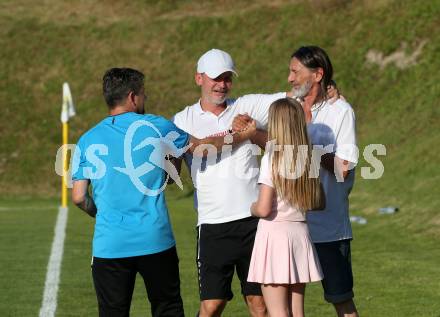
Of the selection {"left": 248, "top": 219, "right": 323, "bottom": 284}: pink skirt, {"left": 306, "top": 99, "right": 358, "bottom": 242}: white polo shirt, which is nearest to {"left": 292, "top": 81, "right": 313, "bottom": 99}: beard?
{"left": 306, "top": 99, "right": 358, "bottom": 242}: white polo shirt

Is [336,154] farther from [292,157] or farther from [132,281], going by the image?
[132,281]

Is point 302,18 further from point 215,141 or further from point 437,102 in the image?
point 215,141

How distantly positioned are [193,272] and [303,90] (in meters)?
7.10

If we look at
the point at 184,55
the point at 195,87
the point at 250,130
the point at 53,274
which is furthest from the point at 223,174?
the point at 184,55

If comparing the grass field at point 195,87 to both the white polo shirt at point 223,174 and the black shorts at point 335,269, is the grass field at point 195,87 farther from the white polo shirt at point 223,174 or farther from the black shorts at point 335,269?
the black shorts at point 335,269

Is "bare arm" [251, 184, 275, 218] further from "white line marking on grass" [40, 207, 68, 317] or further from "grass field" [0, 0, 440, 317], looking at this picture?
"grass field" [0, 0, 440, 317]

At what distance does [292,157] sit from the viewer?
24.0 feet

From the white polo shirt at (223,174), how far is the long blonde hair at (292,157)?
77 cm

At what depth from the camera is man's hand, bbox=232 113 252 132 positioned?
26.1 ft

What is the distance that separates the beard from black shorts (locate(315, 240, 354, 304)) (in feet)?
3.42

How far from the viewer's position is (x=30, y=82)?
4297 cm

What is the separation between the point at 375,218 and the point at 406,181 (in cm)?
311

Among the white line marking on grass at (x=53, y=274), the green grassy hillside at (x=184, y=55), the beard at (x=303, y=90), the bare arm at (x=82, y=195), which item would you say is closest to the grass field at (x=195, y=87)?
the green grassy hillside at (x=184, y=55)

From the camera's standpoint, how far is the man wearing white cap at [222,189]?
8.17 metres
